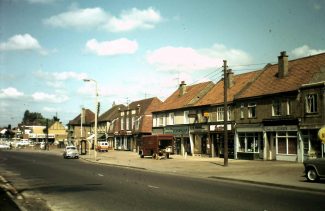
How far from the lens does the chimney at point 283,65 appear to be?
40.0 m

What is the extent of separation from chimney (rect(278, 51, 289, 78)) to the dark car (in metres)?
20.5

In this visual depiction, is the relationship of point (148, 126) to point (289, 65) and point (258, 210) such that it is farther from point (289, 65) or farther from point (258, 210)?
point (258, 210)

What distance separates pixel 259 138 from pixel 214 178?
1737 cm

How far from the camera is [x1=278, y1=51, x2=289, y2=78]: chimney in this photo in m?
40.0

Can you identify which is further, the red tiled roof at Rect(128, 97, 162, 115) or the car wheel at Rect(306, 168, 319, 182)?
the red tiled roof at Rect(128, 97, 162, 115)

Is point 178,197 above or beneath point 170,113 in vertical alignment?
beneath

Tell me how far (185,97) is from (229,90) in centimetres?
1149

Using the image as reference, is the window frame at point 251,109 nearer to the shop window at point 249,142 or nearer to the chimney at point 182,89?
the shop window at point 249,142

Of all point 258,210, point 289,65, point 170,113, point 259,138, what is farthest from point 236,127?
point 258,210

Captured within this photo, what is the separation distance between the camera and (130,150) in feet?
240

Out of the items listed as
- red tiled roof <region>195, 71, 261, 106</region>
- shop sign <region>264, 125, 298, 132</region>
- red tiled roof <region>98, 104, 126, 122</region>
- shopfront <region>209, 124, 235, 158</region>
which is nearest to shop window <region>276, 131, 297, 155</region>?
shop sign <region>264, 125, 298, 132</region>

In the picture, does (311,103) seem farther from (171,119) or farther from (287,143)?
(171,119)

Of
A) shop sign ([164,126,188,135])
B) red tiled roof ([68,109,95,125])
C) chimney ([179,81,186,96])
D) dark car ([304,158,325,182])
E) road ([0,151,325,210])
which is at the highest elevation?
chimney ([179,81,186,96])

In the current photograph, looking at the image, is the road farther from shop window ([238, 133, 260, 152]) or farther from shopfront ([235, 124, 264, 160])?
shop window ([238, 133, 260, 152])
